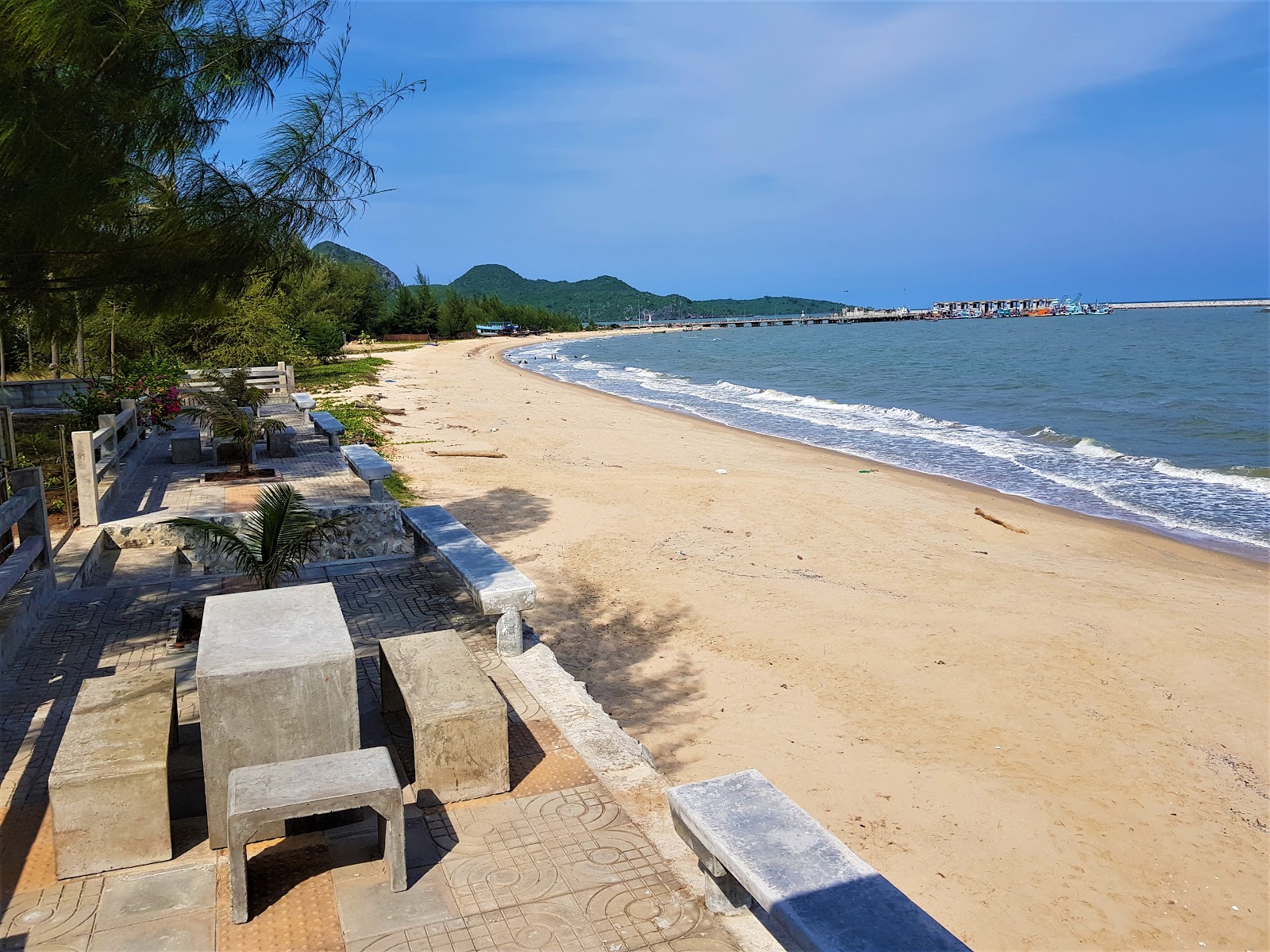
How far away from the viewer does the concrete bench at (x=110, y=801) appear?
337 cm

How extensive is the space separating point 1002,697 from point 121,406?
35.6 feet

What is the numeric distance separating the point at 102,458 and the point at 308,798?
305 inches

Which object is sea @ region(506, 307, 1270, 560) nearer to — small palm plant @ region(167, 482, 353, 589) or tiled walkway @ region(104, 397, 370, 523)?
tiled walkway @ region(104, 397, 370, 523)

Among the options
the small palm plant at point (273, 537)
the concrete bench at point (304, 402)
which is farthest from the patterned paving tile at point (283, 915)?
the concrete bench at point (304, 402)

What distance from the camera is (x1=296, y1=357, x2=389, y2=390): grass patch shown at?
27.1 meters

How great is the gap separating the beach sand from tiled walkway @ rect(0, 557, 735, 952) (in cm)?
179

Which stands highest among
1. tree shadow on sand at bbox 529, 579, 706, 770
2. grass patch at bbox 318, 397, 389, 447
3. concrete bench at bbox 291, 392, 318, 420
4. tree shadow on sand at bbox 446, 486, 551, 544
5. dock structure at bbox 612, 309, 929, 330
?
dock structure at bbox 612, 309, 929, 330

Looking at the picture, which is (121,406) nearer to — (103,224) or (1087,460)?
(103,224)

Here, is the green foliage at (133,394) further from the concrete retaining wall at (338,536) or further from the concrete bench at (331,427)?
the concrete retaining wall at (338,536)

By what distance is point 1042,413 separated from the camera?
26.8m

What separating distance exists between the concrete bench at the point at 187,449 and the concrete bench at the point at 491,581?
21.4ft

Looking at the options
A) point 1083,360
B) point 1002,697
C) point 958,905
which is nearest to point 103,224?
point 958,905

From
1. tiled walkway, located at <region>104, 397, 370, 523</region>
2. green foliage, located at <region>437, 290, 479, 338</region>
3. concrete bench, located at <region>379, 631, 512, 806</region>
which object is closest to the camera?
concrete bench, located at <region>379, 631, 512, 806</region>

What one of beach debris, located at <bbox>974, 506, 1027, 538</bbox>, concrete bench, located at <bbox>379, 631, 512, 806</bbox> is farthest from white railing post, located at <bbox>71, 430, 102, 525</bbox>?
beach debris, located at <bbox>974, 506, 1027, 538</bbox>
